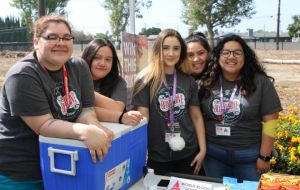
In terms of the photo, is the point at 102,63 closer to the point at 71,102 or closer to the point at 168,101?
the point at 168,101

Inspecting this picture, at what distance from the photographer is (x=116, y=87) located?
247 cm

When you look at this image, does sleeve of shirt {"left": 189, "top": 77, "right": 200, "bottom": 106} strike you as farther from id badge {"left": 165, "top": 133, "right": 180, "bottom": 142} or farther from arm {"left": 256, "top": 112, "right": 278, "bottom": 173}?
arm {"left": 256, "top": 112, "right": 278, "bottom": 173}

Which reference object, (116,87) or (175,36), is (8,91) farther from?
(175,36)

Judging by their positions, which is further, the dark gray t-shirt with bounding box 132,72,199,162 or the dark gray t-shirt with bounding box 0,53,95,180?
the dark gray t-shirt with bounding box 132,72,199,162

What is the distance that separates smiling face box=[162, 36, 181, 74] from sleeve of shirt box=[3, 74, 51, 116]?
119 cm

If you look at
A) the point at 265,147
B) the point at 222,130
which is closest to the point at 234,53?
the point at 222,130

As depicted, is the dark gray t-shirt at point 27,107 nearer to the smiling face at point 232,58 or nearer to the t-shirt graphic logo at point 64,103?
the t-shirt graphic logo at point 64,103

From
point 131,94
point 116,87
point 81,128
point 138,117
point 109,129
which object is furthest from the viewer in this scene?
point 131,94

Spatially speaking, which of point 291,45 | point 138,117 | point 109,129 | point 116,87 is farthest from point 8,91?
point 291,45

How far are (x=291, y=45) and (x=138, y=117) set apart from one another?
39.2m

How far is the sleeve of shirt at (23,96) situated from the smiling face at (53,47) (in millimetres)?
130

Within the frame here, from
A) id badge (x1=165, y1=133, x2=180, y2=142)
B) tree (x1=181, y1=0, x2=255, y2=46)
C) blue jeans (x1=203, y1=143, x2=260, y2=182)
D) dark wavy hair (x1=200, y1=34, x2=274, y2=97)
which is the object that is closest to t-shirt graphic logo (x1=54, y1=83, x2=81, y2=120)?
id badge (x1=165, y1=133, x2=180, y2=142)

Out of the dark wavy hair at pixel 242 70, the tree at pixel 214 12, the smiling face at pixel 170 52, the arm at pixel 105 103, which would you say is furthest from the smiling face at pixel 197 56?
the tree at pixel 214 12

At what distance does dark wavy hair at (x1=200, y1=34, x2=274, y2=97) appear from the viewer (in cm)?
253
